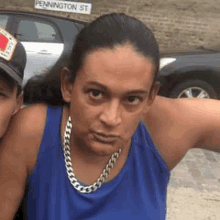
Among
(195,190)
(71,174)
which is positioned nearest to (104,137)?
(71,174)

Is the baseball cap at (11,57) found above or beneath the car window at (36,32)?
above

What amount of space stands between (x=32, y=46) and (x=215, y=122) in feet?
14.6

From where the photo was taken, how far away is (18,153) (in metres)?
1.06

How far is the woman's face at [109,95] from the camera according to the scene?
0.90 metres

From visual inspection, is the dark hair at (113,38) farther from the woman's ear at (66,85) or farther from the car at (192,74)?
the car at (192,74)

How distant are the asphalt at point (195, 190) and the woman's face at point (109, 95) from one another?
7.16 ft

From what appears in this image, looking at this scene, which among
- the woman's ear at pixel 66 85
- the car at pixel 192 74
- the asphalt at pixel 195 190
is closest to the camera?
the woman's ear at pixel 66 85

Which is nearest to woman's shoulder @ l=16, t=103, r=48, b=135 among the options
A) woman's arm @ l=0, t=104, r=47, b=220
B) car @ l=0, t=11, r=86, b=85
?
woman's arm @ l=0, t=104, r=47, b=220

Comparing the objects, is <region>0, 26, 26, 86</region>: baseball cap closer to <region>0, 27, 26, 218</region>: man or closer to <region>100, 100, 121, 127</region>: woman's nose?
<region>0, 27, 26, 218</region>: man

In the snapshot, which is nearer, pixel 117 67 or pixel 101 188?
pixel 117 67

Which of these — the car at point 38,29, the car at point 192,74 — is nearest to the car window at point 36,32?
the car at point 38,29

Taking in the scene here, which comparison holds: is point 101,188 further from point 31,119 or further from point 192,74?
point 192,74

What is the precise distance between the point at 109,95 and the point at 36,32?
4.70 metres

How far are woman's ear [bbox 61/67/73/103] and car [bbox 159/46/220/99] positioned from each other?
431 centimetres
